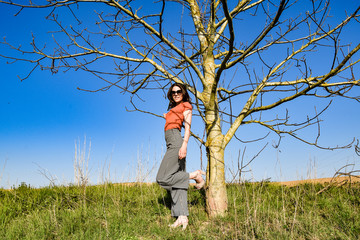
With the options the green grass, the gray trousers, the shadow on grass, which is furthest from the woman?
the shadow on grass

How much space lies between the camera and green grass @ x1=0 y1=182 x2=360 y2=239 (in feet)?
11.4

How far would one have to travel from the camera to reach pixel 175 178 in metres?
4.07

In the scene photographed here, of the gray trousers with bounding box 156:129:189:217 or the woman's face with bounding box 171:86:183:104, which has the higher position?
the woman's face with bounding box 171:86:183:104

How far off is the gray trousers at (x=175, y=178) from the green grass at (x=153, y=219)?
258mm

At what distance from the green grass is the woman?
248mm

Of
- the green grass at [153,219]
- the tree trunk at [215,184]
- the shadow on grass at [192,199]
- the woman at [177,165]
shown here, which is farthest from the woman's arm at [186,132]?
the shadow on grass at [192,199]

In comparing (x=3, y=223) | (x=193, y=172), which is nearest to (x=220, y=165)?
(x=193, y=172)

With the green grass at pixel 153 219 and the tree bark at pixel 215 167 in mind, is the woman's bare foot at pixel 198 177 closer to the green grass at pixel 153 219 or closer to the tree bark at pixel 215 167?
the tree bark at pixel 215 167

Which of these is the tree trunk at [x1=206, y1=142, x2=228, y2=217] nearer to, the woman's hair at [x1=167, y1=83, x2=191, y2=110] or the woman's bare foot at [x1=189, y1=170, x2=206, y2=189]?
the woman's bare foot at [x1=189, y1=170, x2=206, y2=189]

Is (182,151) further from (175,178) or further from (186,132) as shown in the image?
(175,178)

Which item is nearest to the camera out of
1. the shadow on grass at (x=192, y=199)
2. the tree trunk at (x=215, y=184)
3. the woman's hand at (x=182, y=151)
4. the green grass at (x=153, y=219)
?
the green grass at (x=153, y=219)

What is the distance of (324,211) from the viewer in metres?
4.80

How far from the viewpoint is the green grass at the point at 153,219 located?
3473 millimetres

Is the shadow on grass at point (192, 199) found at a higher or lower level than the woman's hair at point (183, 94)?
lower
